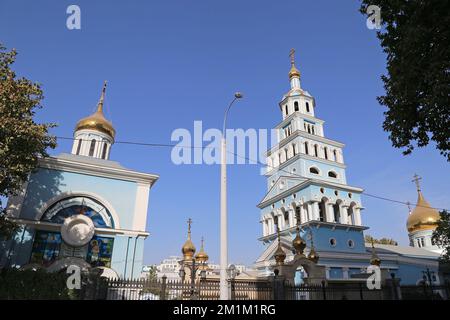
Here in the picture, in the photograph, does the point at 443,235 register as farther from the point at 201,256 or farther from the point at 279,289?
the point at 201,256

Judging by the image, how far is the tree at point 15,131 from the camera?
509 inches

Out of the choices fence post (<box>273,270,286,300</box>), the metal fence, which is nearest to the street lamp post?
the metal fence

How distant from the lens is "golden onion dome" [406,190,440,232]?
4462 cm

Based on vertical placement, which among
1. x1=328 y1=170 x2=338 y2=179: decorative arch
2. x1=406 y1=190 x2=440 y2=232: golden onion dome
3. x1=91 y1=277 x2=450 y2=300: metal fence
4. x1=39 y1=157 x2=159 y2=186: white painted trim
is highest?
x1=328 y1=170 x2=338 y2=179: decorative arch

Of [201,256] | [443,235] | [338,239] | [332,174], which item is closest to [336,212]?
[338,239]

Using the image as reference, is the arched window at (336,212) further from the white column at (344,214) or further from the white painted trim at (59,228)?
the white painted trim at (59,228)

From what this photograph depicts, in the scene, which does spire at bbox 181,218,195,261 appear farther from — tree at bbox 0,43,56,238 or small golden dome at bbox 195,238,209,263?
tree at bbox 0,43,56,238

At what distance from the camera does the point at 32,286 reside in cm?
1302

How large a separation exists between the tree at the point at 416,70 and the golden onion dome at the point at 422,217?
40.7 metres

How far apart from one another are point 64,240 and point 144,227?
4.36 m

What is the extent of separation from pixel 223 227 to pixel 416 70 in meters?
8.02

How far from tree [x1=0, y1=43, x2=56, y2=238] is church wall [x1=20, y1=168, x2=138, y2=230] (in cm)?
236

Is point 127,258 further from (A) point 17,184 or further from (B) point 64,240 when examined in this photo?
(A) point 17,184

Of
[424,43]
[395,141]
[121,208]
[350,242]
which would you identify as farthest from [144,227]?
[350,242]
